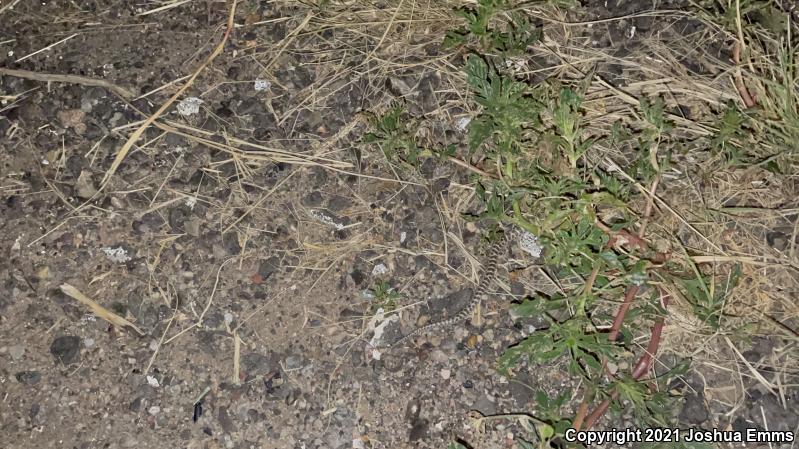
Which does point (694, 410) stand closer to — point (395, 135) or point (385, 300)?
point (385, 300)

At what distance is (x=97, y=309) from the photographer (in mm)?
2137

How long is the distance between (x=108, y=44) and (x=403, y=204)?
132cm

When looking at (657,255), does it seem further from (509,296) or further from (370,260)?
(370,260)

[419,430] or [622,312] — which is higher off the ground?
[622,312]

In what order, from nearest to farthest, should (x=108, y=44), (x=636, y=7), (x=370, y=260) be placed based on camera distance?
(x=370, y=260), (x=636, y=7), (x=108, y=44)

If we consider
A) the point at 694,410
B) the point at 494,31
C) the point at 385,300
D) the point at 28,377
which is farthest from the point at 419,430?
the point at 494,31

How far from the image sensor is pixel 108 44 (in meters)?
2.52

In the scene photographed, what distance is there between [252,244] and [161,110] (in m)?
0.64

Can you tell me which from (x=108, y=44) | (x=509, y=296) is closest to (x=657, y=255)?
(x=509, y=296)

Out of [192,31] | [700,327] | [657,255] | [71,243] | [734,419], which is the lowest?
[734,419]

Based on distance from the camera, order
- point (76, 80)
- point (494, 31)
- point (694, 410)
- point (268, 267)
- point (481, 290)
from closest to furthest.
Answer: point (694, 410) → point (481, 290) → point (268, 267) → point (494, 31) → point (76, 80)

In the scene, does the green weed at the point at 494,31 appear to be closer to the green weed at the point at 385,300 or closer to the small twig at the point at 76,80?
the green weed at the point at 385,300

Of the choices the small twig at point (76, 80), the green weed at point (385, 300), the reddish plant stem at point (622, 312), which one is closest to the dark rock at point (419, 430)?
the green weed at point (385, 300)

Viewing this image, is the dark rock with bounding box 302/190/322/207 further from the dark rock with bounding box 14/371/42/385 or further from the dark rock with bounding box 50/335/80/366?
the dark rock with bounding box 14/371/42/385
